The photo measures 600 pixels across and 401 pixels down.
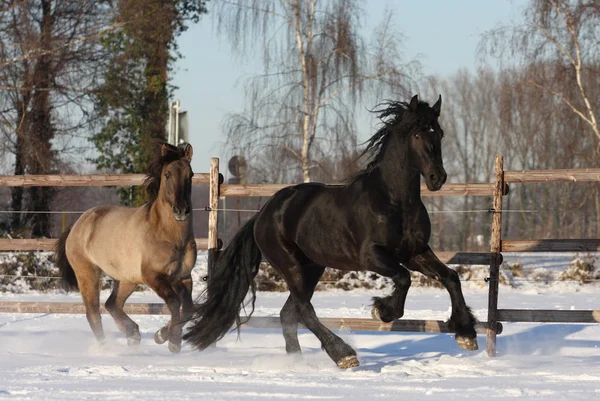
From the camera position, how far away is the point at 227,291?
697cm

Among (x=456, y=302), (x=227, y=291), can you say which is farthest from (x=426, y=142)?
(x=227, y=291)

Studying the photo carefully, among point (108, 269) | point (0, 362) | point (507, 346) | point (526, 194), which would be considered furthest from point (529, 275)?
point (526, 194)

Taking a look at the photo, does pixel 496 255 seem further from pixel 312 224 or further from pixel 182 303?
pixel 182 303

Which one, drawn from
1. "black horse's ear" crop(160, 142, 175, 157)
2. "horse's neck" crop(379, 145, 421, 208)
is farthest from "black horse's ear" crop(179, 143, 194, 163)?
"horse's neck" crop(379, 145, 421, 208)

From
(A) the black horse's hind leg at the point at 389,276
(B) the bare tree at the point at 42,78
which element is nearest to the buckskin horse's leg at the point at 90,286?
(A) the black horse's hind leg at the point at 389,276

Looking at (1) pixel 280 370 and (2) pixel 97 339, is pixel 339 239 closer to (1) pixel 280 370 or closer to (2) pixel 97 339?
(1) pixel 280 370

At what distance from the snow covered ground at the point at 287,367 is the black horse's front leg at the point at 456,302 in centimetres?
20

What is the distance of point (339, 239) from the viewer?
6.38m

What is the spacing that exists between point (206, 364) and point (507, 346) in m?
2.93

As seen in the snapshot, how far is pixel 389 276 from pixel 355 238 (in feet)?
1.35

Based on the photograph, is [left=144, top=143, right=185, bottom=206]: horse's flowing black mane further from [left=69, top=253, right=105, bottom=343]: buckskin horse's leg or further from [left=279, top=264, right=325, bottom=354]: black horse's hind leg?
[left=279, top=264, right=325, bottom=354]: black horse's hind leg

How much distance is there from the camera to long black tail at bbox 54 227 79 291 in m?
8.26

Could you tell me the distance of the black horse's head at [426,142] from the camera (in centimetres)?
582

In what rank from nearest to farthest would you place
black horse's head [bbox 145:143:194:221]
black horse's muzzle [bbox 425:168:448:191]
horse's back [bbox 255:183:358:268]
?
black horse's muzzle [bbox 425:168:448:191] < horse's back [bbox 255:183:358:268] < black horse's head [bbox 145:143:194:221]
